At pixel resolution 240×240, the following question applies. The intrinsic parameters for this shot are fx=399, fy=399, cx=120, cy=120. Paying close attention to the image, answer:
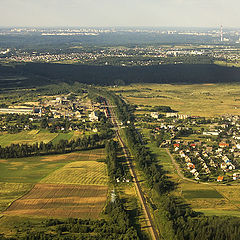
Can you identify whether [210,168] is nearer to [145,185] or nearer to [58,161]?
[145,185]

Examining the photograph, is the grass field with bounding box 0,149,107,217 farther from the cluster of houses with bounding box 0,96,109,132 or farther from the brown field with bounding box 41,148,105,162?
the cluster of houses with bounding box 0,96,109,132

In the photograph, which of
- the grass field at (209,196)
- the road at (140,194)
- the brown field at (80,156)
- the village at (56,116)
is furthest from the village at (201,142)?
the village at (56,116)

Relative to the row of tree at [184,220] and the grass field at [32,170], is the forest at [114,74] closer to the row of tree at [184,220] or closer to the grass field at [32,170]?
the grass field at [32,170]

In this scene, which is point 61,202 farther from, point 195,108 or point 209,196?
point 195,108

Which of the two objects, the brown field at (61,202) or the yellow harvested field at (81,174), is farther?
the yellow harvested field at (81,174)

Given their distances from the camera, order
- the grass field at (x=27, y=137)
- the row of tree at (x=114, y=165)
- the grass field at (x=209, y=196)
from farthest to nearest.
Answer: the grass field at (x=27, y=137) < the row of tree at (x=114, y=165) < the grass field at (x=209, y=196)

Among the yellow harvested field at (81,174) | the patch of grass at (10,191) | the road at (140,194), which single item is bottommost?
the road at (140,194)
